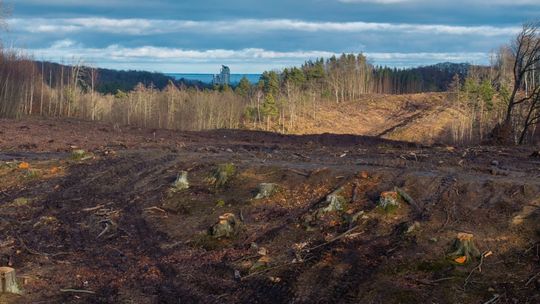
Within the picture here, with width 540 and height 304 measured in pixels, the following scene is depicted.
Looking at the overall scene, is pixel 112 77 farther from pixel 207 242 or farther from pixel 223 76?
pixel 207 242

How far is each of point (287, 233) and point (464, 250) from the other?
2.23 meters

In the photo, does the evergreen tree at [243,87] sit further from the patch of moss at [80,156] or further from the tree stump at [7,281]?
the tree stump at [7,281]

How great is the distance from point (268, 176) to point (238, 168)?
72cm

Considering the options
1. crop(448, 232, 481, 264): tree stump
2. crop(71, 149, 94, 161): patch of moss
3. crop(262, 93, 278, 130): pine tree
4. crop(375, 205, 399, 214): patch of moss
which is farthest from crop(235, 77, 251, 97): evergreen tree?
crop(448, 232, 481, 264): tree stump

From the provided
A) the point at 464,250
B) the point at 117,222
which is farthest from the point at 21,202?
the point at 464,250

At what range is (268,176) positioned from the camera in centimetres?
928

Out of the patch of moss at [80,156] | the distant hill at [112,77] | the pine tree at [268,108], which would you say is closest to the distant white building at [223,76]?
the distant hill at [112,77]

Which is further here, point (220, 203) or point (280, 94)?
point (280, 94)

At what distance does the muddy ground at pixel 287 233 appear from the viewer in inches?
232

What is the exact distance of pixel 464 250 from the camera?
608cm

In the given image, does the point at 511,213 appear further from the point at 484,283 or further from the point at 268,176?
the point at 268,176

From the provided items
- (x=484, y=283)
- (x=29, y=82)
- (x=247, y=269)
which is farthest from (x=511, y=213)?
(x=29, y=82)

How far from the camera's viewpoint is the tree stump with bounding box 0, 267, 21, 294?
20.2 feet

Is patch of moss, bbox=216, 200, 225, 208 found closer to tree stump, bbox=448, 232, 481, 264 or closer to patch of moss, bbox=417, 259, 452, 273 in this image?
patch of moss, bbox=417, 259, 452, 273
